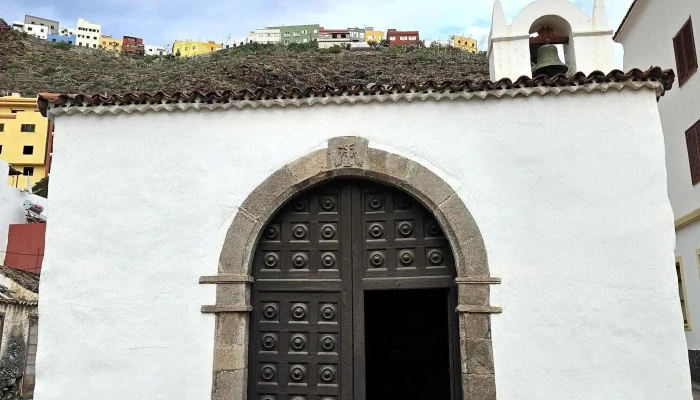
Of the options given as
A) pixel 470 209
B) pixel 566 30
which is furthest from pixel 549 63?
pixel 470 209

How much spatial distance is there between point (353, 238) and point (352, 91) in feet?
4.27

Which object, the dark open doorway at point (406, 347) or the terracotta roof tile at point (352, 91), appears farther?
the dark open doorway at point (406, 347)

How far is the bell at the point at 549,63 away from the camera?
5613 millimetres

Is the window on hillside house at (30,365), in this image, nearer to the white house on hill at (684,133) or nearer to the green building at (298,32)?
the white house on hill at (684,133)

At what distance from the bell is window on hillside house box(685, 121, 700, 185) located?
209 inches

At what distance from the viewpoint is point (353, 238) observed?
16.2ft

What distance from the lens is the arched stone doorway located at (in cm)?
445

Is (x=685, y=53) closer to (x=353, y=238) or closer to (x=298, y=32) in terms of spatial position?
(x=353, y=238)

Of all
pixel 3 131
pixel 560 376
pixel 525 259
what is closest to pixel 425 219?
pixel 525 259

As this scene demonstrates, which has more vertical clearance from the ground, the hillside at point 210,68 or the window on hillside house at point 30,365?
the hillside at point 210,68

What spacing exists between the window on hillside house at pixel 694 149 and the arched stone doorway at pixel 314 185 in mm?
6996

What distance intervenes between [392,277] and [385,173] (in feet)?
3.00

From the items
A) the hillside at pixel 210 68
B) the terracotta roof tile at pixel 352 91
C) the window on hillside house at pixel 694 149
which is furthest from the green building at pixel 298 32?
the terracotta roof tile at pixel 352 91

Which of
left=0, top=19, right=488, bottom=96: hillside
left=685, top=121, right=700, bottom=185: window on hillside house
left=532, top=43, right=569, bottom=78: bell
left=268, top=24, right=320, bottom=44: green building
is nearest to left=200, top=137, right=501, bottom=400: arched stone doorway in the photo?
left=532, top=43, right=569, bottom=78: bell
